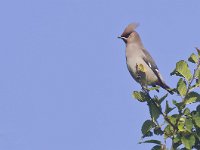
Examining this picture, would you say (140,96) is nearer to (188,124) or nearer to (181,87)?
(181,87)

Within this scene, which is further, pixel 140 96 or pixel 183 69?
pixel 140 96

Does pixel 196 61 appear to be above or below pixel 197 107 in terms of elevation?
above

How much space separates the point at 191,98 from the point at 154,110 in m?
0.27

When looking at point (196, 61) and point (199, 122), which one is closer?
point (199, 122)

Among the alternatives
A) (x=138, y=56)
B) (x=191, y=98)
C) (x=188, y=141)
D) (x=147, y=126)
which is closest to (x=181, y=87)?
(x=191, y=98)

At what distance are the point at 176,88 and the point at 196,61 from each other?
0.86 ft

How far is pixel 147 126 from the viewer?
11.8ft

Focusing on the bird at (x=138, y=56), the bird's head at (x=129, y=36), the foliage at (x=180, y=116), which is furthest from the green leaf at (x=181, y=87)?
the bird's head at (x=129, y=36)

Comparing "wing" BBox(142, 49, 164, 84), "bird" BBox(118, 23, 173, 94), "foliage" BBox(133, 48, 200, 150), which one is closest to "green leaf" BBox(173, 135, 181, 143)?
"foliage" BBox(133, 48, 200, 150)

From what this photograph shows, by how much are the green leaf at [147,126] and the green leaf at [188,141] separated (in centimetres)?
36

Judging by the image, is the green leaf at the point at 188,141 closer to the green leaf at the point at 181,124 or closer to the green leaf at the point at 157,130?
the green leaf at the point at 181,124

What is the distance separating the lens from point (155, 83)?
7.30 m

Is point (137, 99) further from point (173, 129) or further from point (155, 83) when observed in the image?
point (155, 83)

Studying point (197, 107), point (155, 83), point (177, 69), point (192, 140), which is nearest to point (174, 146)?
point (192, 140)
